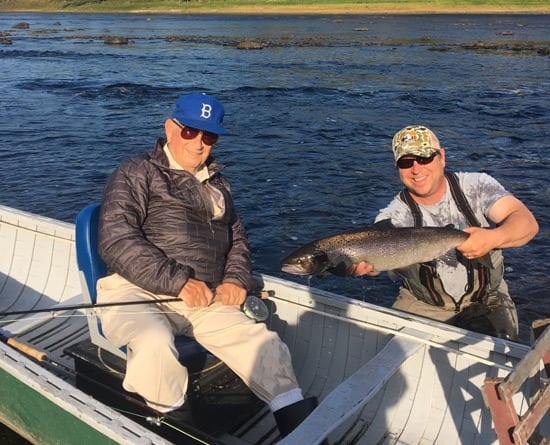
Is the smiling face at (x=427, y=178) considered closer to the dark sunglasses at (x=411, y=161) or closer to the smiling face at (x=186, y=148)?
the dark sunglasses at (x=411, y=161)

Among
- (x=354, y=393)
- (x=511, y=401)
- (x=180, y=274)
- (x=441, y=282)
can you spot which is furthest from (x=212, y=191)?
(x=511, y=401)

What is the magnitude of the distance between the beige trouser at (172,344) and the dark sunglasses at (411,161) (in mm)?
1744

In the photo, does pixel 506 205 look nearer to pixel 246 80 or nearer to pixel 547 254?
pixel 547 254

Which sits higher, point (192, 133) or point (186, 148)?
point (192, 133)

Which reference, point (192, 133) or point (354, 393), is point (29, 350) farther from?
point (354, 393)

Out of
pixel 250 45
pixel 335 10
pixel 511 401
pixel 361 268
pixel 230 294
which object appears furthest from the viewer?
pixel 335 10

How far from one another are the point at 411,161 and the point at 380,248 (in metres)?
0.76

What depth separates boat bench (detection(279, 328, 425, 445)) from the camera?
371 cm

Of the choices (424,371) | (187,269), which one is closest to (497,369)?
(424,371)

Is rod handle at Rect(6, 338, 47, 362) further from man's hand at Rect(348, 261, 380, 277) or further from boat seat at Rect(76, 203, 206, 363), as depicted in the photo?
man's hand at Rect(348, 261, 380, 277)

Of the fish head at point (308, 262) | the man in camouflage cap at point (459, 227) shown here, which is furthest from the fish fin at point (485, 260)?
the fish head at point (308, 262)

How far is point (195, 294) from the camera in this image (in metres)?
4.52

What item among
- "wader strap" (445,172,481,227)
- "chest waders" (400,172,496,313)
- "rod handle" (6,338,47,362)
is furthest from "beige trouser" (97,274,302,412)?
"wader strap" (445,172,481,227)

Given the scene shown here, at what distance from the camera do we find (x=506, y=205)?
190 inches
